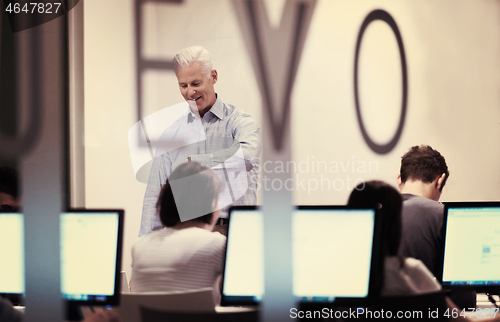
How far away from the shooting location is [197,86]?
2154 millimetres

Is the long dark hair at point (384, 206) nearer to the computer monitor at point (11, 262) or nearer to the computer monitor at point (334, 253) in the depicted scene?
the computer monitor at point (334, 253)

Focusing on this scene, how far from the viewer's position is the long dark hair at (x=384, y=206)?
129 cm

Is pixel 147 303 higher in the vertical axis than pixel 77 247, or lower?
lower

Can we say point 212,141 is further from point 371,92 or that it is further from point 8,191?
point 371,92

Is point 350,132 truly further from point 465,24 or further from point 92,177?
point 92,177

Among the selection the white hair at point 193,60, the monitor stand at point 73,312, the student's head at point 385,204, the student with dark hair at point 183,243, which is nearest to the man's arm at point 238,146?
the white hair at point 193,60

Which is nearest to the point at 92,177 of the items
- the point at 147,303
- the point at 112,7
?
the point at 112,7

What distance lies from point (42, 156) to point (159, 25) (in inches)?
94.4

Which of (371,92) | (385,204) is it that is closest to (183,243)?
(385,204)

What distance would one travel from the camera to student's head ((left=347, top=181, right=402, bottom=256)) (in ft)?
4.37

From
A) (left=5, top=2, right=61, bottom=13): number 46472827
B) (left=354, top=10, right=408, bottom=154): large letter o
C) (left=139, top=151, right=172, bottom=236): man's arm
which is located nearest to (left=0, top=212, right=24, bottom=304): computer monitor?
(left=139, top=151, right=172, bottom=236): man's arm

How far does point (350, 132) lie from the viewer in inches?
133

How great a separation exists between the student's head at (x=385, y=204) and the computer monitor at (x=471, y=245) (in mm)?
212

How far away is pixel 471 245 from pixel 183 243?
1014mm
